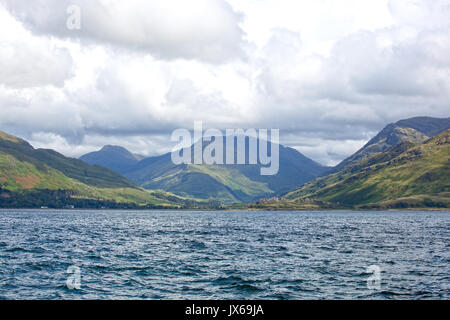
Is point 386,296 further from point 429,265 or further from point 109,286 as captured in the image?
point 109,286

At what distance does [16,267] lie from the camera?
60.7m

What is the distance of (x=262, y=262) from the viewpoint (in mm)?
68312

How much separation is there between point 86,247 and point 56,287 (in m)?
41.7

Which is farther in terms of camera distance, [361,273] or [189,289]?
[361,273]
